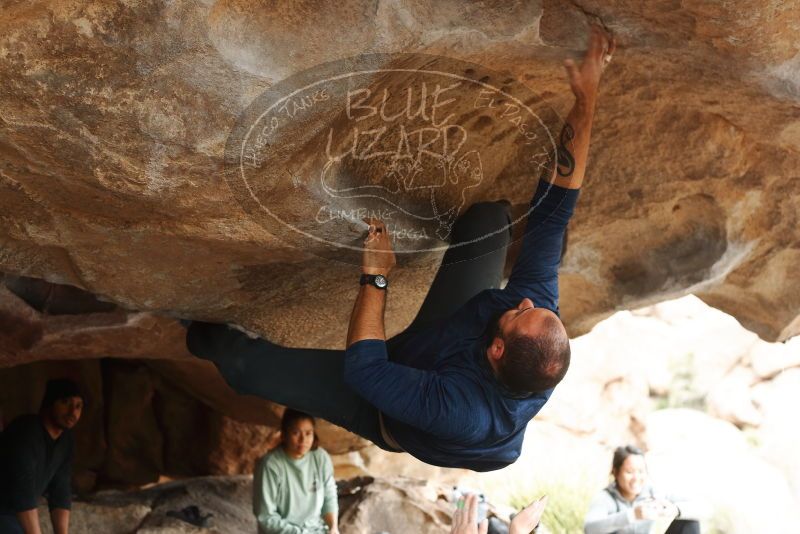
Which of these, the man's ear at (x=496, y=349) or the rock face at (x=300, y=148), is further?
the man's ear at (x=496, y=349)

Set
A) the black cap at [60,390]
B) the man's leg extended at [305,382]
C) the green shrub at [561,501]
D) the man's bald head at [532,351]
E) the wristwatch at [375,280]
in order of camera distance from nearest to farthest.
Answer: the man's bald head at [532,351] → the wristwatch at [375,280] → the man's leg extended at [305,382] → the black cap at [60,390] → the green shrub at [561,501]

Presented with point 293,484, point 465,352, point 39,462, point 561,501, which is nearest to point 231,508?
point 293,484

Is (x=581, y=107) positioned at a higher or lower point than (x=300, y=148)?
higher

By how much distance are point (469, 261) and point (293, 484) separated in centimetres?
187

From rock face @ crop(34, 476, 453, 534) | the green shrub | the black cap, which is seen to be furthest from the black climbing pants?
the green shrub

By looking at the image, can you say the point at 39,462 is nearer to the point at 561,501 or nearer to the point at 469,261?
the point at 469,261

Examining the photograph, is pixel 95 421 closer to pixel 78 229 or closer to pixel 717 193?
pixel 78 229

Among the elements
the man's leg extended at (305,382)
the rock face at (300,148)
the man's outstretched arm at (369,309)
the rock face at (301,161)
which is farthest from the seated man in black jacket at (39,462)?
the man's outstretched arm at (369,309)

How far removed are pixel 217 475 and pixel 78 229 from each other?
327 centimetres

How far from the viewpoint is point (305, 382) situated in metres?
2.90

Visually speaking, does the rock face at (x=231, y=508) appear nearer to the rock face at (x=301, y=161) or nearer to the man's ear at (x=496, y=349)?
the rock face at (x=301, y=161)

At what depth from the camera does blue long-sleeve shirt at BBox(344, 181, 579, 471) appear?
238cm

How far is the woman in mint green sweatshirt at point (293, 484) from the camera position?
4.25 m

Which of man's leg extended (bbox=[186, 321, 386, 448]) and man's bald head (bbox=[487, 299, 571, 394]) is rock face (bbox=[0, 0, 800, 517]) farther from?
man's bald head (bbox=[487, 299, 571, 394])
